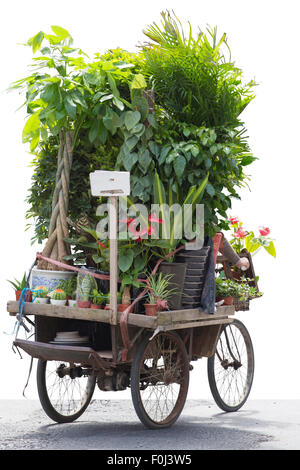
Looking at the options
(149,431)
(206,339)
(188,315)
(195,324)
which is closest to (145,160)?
(188,315)

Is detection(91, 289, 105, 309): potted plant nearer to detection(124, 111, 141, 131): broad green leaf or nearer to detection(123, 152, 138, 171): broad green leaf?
detection(123, 152, 138, 171): broad green leaf

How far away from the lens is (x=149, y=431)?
26.2 feet

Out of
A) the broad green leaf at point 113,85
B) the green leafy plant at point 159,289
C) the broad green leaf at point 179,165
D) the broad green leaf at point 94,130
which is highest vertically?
the broad green leaf at point 113,85

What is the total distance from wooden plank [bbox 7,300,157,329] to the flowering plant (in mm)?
1956

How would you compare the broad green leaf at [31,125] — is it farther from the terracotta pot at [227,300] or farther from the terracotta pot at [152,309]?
the terracotta pot at [227,300]

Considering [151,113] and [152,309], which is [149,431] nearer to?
[152,309]

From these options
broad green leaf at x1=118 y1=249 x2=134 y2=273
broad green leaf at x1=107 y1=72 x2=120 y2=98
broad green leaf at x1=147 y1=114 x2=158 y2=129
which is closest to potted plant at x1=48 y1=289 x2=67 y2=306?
broad green leaf at x1=118 y1=249 x2=134 y2=273

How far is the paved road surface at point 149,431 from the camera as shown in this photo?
7.65m

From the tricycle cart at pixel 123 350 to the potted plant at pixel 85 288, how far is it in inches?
2.7

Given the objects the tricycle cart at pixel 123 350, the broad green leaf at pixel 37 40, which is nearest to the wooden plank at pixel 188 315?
the tricycle cart at pixel 123 350

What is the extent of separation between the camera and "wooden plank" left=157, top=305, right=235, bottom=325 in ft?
24.8

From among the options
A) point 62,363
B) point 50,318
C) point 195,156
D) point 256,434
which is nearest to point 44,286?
point 50,318

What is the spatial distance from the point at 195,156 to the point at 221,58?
1056 mm

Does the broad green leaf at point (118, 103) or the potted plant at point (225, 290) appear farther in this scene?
the potted plant at point (225, 290)
